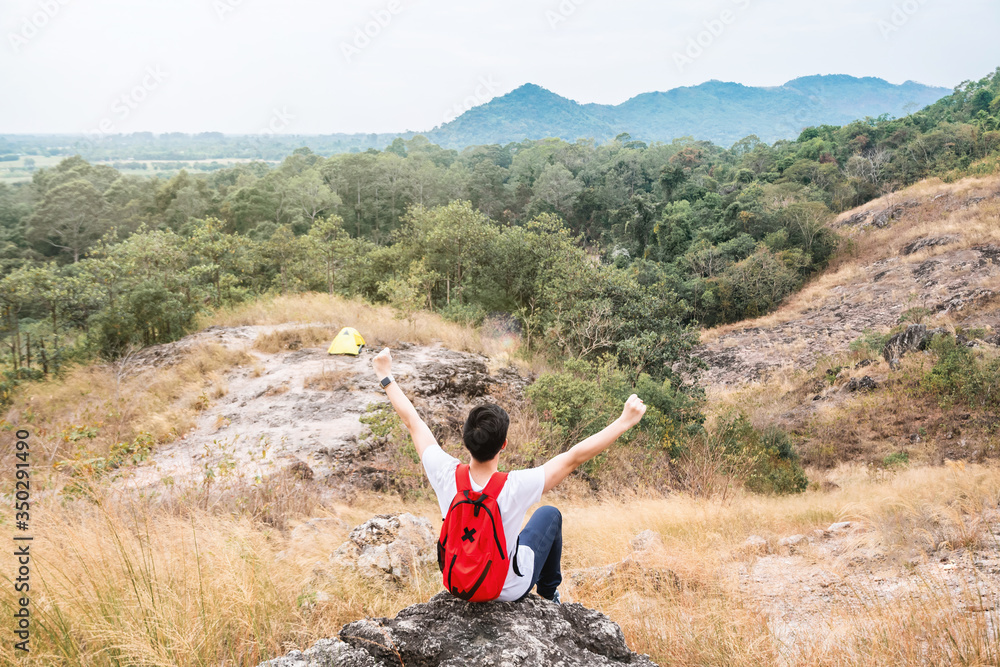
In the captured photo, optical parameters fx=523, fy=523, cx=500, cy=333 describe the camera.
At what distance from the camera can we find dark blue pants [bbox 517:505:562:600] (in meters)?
2.40

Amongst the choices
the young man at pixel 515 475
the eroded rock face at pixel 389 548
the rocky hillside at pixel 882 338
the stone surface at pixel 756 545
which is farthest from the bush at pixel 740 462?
the young man at pixel 515 475

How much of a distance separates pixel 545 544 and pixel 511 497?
1.68 ft

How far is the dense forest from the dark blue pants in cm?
935

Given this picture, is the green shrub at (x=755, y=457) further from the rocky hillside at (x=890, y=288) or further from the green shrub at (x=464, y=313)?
the rocky hillside at (x=890, y=288)

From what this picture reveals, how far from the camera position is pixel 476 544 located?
2.02 m

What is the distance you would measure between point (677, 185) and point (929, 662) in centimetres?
4910

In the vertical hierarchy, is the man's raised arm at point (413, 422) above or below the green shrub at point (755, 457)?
above

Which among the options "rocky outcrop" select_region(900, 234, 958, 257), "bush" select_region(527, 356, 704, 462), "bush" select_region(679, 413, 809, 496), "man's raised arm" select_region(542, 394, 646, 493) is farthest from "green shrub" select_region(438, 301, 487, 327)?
"rocky outcrop" select_region(900, 234, 958, 257)

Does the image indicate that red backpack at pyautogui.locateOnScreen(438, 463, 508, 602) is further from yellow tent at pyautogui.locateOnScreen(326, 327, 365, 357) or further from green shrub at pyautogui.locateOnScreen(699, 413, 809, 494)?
green shrub at pyautogui.locateOnScreen(699, 413, 809, 494)

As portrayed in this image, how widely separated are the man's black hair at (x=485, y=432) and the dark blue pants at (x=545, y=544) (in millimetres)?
508

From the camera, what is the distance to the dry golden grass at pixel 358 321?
37.0ft

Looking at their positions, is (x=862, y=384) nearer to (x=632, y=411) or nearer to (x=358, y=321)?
(x=358, y=321)

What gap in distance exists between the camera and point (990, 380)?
45.6ft

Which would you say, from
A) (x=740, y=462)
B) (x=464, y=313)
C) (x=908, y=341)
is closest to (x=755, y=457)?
(x=740, y=462)
